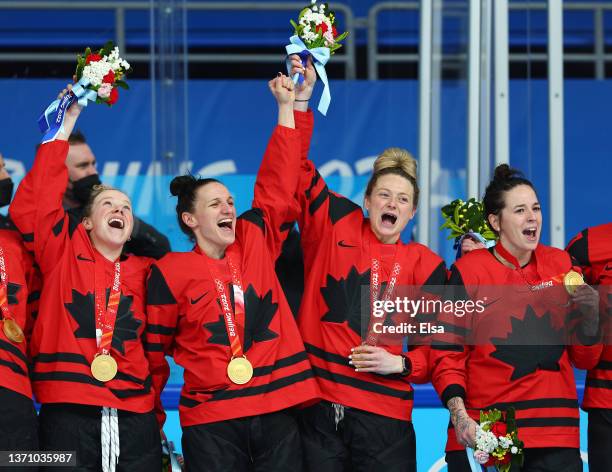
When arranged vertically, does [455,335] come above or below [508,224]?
below

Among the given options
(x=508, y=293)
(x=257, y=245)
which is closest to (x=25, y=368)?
(x=257, y=245)

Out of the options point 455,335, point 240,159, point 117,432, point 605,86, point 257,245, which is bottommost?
point 117,432

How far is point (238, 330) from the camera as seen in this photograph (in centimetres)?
385

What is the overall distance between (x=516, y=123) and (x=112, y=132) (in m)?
2.10

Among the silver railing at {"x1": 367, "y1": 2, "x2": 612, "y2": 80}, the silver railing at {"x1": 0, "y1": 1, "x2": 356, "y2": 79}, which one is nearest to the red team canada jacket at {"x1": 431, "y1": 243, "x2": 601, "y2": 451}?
the silver railing at {"x1": 367, "y1": 2, "x2": 612, "y2": 80}

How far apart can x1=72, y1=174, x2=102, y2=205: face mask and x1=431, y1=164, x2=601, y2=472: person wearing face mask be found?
155 centimetres

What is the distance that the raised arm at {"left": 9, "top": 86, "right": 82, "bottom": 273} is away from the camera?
3.91 meters

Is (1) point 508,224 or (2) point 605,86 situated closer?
(1) point 508,224

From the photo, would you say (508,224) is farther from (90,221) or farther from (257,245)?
(90,221)

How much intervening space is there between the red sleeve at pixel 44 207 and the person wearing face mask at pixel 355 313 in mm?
722

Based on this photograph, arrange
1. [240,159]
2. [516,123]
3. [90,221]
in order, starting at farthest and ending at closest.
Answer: [240,159], [516,123], [90,221]

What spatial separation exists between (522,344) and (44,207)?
5.18ft

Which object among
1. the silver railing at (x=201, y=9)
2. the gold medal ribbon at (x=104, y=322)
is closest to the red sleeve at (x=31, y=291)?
the gold medal ribbon at (x=104, y=322)

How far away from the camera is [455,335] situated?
3.90m
